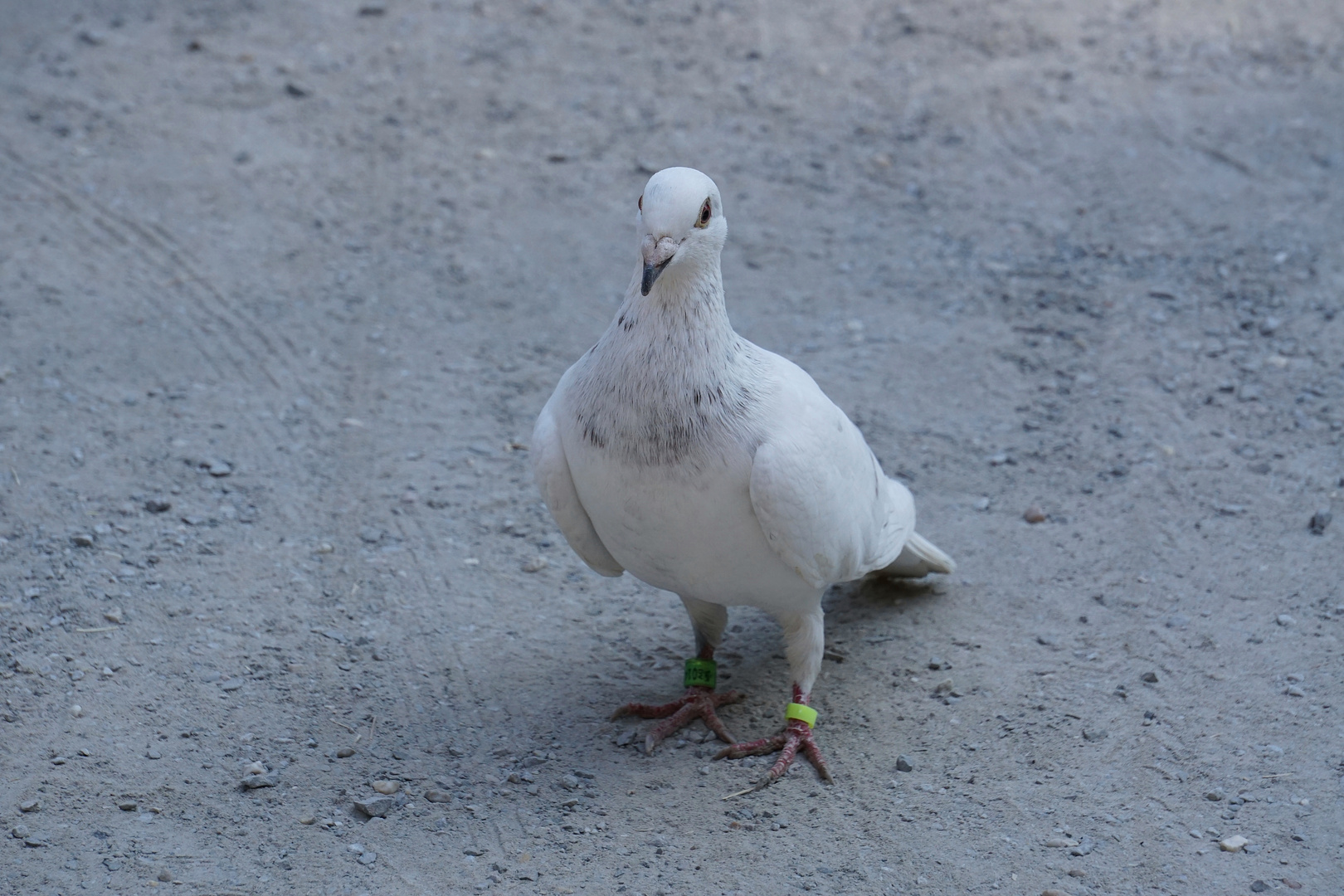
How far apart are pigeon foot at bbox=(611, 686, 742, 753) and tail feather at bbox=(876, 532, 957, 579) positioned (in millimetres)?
795

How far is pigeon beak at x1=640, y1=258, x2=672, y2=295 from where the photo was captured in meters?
2.98

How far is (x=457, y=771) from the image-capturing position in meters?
3.62

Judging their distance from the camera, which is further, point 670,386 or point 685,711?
point 685,711

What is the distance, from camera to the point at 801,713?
12.2ft

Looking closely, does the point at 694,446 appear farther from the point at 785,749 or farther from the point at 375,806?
the point at 375,806

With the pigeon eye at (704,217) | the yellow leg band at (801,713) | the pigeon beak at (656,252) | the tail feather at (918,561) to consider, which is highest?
the pigeon eye at (704,217)

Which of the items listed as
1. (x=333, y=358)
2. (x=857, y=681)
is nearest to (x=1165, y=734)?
(x=857, y=681)

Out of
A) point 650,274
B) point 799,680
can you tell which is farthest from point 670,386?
point 799,680

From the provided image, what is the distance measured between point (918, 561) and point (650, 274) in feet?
5.89

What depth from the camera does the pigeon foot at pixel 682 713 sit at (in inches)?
150

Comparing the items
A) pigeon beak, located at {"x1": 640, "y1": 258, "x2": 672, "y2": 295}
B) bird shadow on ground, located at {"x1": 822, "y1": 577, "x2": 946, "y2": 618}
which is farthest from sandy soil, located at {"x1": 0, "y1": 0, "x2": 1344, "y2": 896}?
pigeon beak, located at {"x1": 640, "y1": 258, "x2": 672, "y2": 295}

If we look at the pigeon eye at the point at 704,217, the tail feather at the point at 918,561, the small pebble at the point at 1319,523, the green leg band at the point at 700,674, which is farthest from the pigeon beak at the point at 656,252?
the small pebble at the point at 1319,523

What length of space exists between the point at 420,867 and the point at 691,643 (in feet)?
4.83

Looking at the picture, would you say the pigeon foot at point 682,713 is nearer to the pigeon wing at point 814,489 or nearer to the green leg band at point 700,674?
the green leg band at point 700,674
